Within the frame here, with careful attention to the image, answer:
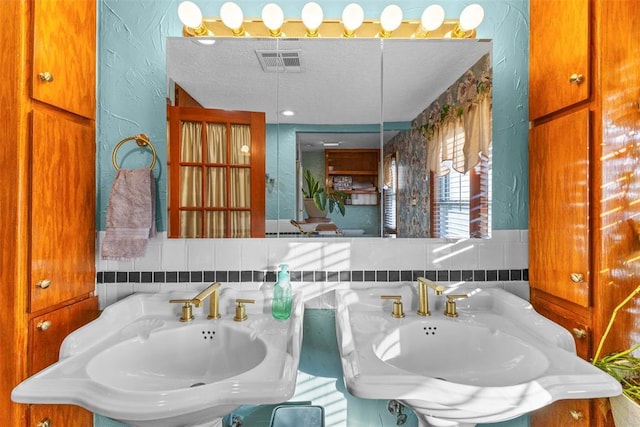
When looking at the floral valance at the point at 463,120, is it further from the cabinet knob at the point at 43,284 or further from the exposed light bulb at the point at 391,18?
the cabinet knob at the point at 43,284

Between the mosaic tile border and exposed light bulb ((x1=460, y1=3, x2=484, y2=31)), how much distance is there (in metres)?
0.94

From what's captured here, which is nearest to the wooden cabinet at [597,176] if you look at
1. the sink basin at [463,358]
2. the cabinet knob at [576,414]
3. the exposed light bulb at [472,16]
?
the cabinet knob at [576,414]

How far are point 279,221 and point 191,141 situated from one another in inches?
18.3

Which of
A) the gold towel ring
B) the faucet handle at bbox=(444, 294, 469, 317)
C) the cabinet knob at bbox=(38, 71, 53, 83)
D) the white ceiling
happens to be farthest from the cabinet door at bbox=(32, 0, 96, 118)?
Answer: the faucet handle at bbox=(444, 294, 469, 317)

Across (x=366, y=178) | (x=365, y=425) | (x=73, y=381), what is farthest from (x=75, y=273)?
(x=365, y=425)

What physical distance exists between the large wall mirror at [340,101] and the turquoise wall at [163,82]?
6cm

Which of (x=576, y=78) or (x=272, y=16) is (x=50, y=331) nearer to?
(x=272, y=16)

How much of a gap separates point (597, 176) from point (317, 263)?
959mm

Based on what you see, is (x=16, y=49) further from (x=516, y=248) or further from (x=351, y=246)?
(x=516, y=248)

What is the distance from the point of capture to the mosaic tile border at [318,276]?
4.66ft

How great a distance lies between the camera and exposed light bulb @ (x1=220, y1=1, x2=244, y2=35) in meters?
1.34

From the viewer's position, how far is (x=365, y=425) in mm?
1428

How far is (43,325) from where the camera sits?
3.66 ft

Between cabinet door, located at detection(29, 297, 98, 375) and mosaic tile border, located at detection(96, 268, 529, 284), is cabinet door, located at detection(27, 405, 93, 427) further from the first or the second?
mosaic tile border, located at detection(96, 268, 529, 284)
